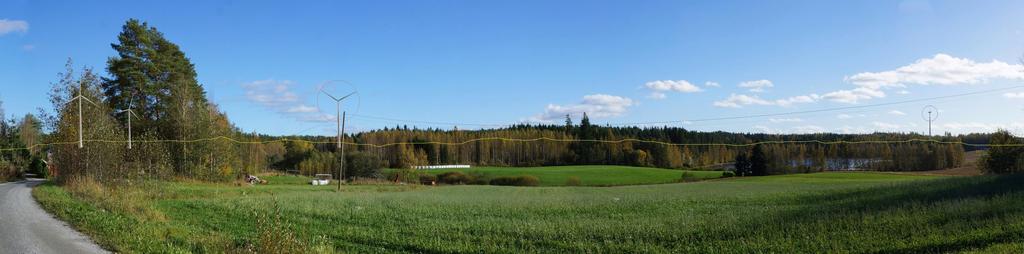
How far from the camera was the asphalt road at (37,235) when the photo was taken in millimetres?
12867

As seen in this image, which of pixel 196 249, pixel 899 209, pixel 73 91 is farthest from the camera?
pixel 73 91

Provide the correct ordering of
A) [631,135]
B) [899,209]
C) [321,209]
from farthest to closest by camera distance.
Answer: [631,135], [321,209], [899,209]

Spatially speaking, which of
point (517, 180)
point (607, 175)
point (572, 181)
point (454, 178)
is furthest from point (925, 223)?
point (607, 175)

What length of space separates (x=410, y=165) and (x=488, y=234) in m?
85.1

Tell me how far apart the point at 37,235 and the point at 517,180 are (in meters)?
63.5

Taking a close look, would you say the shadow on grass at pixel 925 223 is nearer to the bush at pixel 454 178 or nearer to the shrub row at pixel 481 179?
the shrub row at pixel 481 179

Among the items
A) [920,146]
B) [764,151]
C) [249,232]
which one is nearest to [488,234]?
[249,232]

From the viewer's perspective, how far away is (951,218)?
1328cm

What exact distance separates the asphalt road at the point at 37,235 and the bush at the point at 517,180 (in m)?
57.0

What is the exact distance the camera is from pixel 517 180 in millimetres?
77188

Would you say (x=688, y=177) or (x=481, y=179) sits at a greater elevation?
(x=688, y=177)

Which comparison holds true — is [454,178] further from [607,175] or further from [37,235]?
Answer: [37,235]

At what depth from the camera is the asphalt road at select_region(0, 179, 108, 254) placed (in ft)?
42.2

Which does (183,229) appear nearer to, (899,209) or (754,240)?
(754,240)
